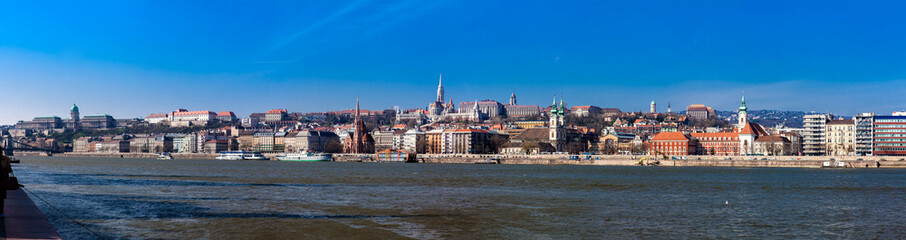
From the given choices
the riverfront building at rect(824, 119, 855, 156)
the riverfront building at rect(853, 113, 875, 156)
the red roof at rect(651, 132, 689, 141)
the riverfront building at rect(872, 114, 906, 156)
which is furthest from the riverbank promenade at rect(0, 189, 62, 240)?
the red roof at rect(651, 132, 689, 141)

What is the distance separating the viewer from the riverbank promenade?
34.9 ft

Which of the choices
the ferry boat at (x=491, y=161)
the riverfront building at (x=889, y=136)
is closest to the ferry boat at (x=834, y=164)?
the riverfront building at (x=889, y=136)

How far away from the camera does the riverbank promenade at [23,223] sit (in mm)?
10625

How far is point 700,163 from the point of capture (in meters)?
79.1

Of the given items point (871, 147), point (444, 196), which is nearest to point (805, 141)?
point (871, 147)

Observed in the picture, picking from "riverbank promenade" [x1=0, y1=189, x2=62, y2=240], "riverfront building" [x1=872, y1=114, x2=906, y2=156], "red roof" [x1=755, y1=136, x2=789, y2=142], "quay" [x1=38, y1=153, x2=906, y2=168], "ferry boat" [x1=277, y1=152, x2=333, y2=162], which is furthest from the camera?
"ferry boat" [x1=277, y1=152, x2=333, y2=162]

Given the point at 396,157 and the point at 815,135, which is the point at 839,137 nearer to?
the point at 815,135

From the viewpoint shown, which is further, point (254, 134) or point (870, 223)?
point (254, 134)

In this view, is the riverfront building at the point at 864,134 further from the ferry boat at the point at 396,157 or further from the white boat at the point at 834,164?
the ferry boat at the point at 396,157

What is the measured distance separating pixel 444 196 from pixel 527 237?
430 inches

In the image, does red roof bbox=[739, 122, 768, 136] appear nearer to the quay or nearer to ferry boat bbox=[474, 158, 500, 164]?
the quay

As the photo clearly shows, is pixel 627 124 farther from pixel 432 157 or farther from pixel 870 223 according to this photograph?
pixel 870 223

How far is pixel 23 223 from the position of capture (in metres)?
11.9

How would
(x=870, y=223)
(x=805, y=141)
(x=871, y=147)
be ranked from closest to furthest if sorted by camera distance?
(x=870, y=223) < (x=871, y=147) < (x=805, y=141)
